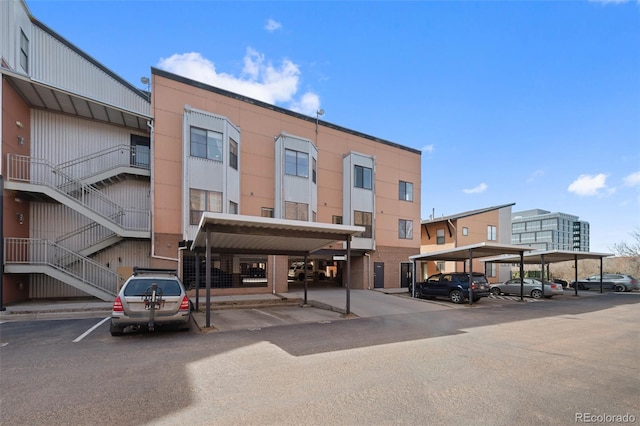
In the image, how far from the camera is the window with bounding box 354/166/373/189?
22.6 m

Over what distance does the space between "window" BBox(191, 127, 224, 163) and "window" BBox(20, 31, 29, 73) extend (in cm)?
709

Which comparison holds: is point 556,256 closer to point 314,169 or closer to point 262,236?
point 314,169

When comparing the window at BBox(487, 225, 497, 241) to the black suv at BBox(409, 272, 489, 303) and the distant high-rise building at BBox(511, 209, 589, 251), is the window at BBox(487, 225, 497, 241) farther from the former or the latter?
the distant high-rise building at BBox(511, 209, 589, 251)

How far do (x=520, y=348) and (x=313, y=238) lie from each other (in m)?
6.95

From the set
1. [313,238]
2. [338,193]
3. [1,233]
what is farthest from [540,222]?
[1,233]

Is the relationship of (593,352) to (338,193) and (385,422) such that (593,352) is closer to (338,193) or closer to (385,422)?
(385,422)

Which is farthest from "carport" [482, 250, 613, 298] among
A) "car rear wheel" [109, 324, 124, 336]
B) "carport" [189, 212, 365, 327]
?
"car rear wheel" [109, 324, 124, 336]

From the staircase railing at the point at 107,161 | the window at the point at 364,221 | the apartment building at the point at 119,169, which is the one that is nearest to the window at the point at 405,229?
the window at the point at 364,221

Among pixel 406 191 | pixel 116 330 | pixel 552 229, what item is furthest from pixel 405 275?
pixel 552 229

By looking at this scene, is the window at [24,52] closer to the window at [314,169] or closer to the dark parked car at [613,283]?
the window at [314,169]

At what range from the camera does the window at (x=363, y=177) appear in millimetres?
22591

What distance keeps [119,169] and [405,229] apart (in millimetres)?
18857

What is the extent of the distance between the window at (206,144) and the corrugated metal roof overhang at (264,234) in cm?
563

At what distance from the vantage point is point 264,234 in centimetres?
1080
